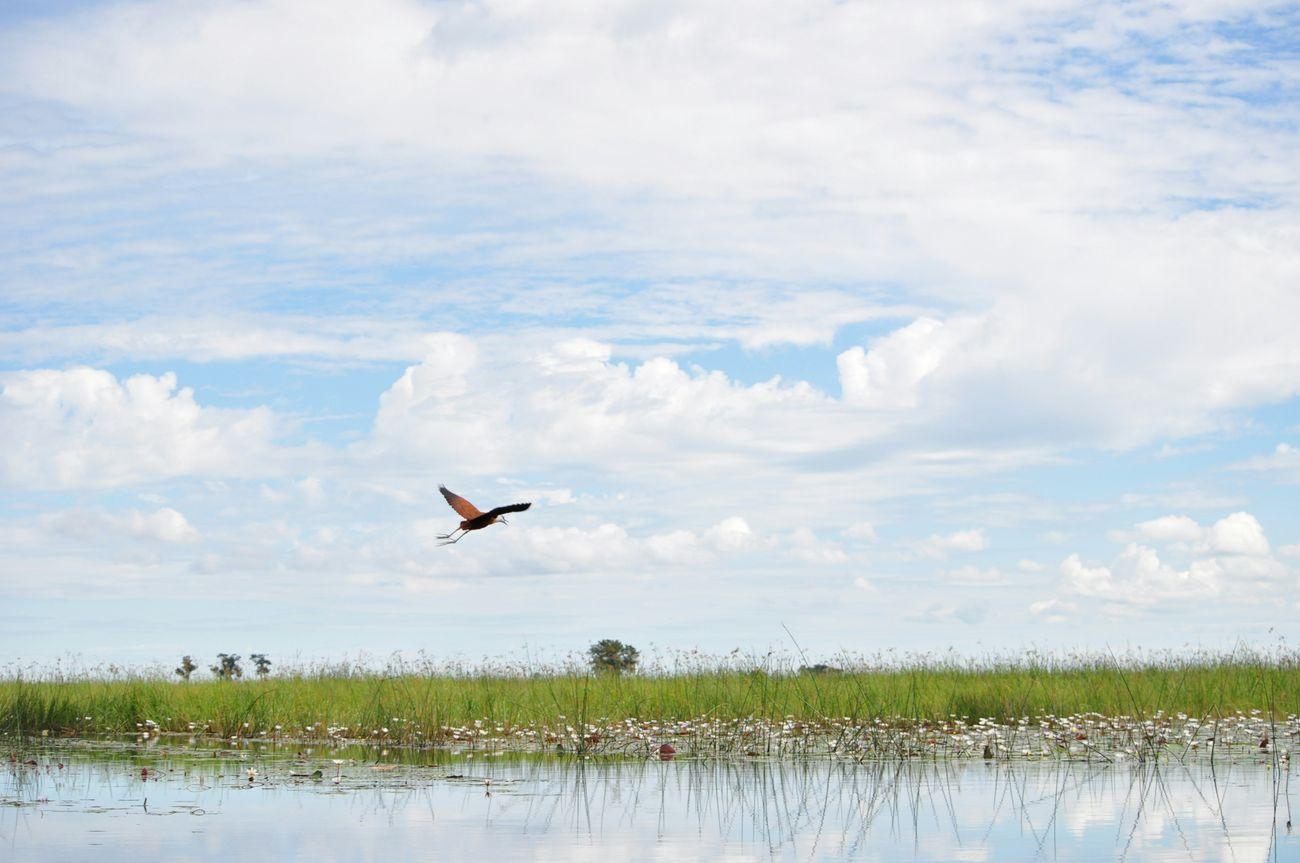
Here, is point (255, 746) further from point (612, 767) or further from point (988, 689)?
point (988, 689)

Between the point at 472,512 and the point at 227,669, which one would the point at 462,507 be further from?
the point at 227,669

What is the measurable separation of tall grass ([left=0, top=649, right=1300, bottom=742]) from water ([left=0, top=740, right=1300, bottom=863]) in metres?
2.69

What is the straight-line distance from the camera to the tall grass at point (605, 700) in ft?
56.3

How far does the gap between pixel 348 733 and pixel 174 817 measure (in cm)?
719

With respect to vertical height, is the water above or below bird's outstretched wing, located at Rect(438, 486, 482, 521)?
below

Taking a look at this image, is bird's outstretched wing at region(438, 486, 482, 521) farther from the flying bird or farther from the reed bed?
the reed bed

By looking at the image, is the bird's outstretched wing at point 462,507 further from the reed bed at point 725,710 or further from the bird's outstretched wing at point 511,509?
the reed bed at point 725,710

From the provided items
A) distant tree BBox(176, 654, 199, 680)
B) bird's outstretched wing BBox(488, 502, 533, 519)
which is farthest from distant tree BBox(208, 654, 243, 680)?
bird's outstretched wing BBox(488, 502, 533, 519)

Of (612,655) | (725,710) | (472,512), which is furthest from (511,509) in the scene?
(612,655)

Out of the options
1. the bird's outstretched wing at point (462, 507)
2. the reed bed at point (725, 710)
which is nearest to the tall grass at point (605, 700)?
the reed bed at point (725, 710)

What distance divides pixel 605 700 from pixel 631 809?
8253 millimetres

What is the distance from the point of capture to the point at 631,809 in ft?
34.3

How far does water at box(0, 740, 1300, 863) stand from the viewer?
8.50m

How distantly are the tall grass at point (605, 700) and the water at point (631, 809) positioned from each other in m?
2.69
